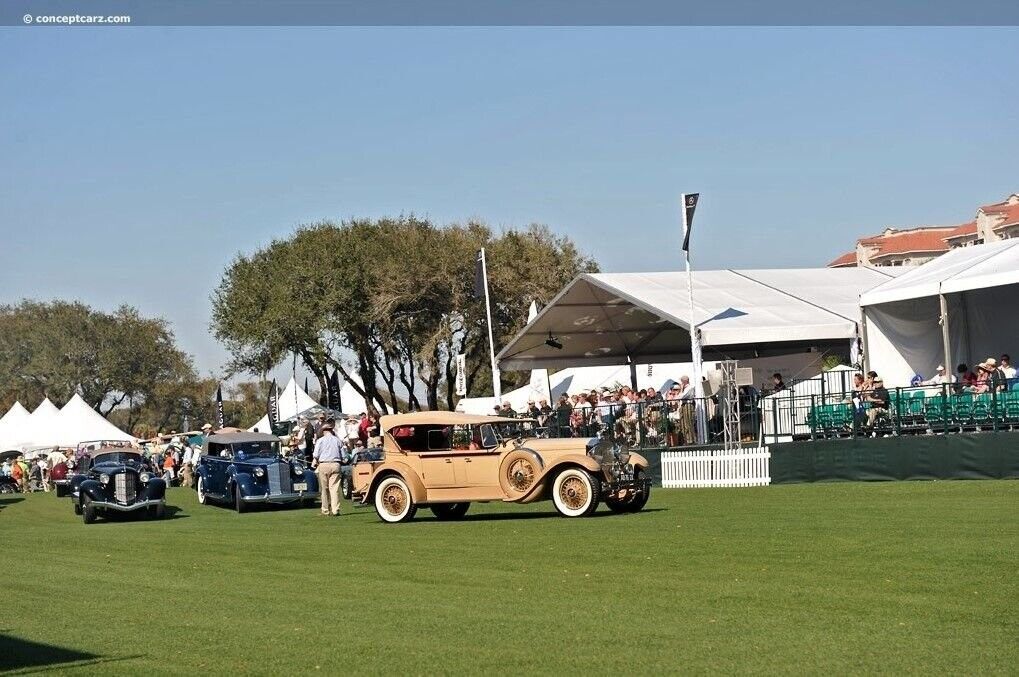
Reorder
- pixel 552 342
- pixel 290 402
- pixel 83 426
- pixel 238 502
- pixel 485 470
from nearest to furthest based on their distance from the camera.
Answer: pixel 485 470 → pixel 238 502 → pixel 552 342 → pixel 83 426 → pixel 290 402

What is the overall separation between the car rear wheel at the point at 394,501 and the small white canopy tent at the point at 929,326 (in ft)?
45.3

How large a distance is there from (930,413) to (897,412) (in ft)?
2.19

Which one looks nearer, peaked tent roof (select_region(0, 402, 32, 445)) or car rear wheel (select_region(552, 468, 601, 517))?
car rear wheel (select_region(552, 468, 601, 517))

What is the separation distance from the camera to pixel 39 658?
8.95 metres

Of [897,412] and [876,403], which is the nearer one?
[897,412]


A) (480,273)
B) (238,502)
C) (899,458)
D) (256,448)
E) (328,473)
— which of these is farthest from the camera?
(480,273)

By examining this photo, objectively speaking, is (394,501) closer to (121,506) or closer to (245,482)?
(245,482)

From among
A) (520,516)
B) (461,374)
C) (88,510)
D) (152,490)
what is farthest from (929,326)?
(461,374)

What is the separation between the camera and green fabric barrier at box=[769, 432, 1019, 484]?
2345cm

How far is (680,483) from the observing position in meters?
28.9

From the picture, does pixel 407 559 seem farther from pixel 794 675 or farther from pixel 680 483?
pixel 680 483

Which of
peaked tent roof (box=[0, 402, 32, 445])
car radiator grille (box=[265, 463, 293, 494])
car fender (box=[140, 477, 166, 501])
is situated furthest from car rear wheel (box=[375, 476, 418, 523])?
peaked tent roof (box=[0, 402, 32, 445])

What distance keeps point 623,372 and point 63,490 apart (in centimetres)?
2252

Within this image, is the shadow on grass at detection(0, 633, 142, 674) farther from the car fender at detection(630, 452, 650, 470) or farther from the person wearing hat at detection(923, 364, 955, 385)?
the person wearing hat at detection(923, 364, 955, 385)
